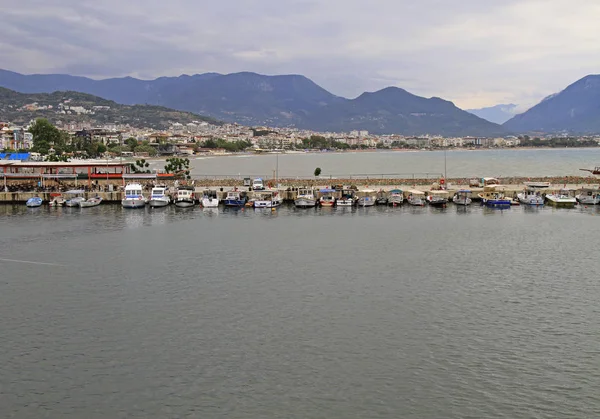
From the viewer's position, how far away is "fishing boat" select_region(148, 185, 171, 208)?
3816 centimetres

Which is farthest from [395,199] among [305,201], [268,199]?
[268,199]

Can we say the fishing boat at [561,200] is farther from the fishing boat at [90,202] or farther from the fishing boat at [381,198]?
the fishing boat at [90,202]

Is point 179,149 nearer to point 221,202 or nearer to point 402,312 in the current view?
point 221,202

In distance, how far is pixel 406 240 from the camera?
26.9 metres

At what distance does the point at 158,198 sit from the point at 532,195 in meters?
24.4

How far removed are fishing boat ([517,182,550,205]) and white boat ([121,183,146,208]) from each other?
24.9 meters

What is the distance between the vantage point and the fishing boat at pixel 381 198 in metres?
39.7

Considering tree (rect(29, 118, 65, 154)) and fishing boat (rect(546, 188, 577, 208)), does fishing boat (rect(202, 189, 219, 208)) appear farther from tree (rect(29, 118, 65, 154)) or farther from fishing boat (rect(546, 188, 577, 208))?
tree (rect(29, 118, 65, 154))

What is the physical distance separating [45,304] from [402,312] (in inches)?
402

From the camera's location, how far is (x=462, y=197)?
3981 centimetres

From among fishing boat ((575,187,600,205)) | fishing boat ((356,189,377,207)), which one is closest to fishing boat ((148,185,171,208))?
fishing boat ((356,189,377,207))

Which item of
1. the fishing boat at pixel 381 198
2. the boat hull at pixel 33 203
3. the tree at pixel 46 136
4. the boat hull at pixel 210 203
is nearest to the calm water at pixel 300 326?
the boat hull at pixel 210 203

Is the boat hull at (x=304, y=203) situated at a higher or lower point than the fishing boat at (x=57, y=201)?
lower

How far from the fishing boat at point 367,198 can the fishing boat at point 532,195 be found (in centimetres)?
983
